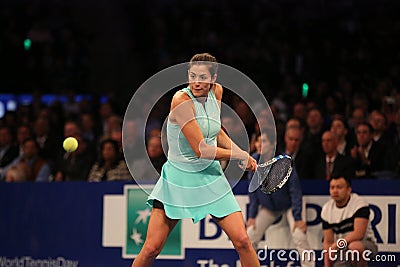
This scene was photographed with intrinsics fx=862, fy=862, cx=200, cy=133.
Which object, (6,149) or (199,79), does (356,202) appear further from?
(6,149)

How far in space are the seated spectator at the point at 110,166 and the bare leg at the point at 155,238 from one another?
12.4ft

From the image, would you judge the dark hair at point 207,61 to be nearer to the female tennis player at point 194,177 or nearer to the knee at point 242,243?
the female tennis player at point 194,177

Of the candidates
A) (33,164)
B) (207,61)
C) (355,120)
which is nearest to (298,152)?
(355,120)

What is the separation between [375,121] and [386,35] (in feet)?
15.8

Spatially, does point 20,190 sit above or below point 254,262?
above

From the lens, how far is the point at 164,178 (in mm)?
7594

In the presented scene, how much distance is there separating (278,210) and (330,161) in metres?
0.90

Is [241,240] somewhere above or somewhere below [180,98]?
below

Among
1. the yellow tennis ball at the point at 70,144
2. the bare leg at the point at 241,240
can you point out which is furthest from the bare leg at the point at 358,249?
the yellow tennis ball at the point at 70,144

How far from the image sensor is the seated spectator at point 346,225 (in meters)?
9.47

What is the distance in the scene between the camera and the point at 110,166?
11328 mm

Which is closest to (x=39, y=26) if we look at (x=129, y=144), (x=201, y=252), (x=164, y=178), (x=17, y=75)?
(x=17, y=75)

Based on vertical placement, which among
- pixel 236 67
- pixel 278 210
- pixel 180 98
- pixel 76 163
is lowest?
pixel 278 210

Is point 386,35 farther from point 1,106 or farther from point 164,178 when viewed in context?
point 164,178
